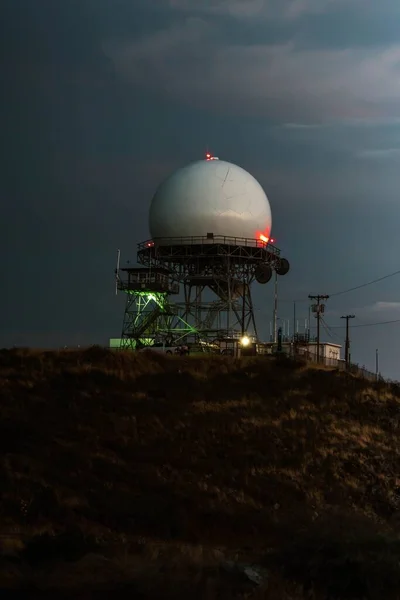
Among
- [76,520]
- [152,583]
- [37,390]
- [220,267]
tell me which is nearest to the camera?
[152,583]

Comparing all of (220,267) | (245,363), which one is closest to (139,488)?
(245,363)

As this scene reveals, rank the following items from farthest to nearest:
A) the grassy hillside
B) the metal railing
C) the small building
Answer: the small building → the metal railing → the grassy hillside

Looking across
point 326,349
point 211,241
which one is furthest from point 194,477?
point 326,349

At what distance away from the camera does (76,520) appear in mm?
18625

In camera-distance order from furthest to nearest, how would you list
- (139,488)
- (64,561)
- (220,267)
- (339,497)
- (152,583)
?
(220,267) < (339,497) < (139,488) < (64,561) < (152,583)

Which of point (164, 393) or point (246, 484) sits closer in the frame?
point (246, 484)

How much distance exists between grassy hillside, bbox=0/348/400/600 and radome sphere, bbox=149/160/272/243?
67.2ft

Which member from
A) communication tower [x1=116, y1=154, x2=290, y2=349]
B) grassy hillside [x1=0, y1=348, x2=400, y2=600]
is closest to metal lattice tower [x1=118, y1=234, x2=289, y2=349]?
communication tower [x1=116, y1=154, x2=290, y2=349]

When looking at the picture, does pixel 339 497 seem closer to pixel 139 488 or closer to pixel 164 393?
pixel 139 488

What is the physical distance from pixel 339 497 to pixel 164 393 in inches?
347

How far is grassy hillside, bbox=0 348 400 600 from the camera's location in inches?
533

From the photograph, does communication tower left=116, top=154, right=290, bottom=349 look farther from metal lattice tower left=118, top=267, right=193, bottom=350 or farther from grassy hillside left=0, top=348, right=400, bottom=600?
grassy hillside left=0, top=348, right=400, bottom=600

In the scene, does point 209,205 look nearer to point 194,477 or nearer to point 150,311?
point 150,311

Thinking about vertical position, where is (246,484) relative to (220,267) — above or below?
below
